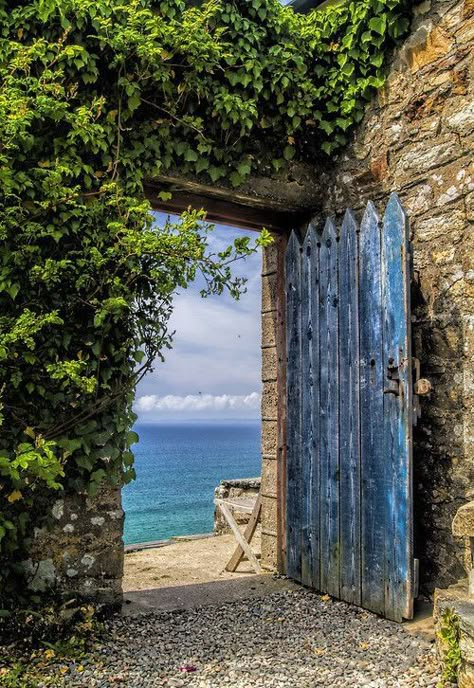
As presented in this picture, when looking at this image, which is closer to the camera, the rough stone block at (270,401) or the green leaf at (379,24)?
the green leaf at (379,24)

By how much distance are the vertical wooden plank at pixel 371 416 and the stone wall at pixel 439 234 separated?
0.88ft

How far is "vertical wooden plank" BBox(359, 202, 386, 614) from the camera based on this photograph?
338cm

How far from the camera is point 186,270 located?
130 inches

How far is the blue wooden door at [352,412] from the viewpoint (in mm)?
3287

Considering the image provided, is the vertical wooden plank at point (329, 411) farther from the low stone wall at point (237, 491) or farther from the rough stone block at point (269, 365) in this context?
the low stone wall at point (237, 491)

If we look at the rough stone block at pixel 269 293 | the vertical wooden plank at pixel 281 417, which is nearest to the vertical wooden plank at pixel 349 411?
the vertical wooden plank at pixel 281 417

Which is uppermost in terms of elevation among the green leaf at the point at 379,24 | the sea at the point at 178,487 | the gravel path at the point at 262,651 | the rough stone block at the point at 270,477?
the green leaf at the point at 379,24

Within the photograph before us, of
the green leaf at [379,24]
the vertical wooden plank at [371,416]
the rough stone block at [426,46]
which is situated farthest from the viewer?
the green leaf at [379,24]

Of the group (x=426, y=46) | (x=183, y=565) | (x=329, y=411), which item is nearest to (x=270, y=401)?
(x=329, y=411)

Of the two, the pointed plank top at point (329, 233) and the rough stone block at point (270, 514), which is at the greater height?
the pointed plank top at point (329, 233)

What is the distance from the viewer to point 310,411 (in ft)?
13.0

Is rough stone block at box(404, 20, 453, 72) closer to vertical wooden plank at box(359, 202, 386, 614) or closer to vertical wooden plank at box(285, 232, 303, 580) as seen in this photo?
vertical wooden plank at box(359, 202, 386, 614)

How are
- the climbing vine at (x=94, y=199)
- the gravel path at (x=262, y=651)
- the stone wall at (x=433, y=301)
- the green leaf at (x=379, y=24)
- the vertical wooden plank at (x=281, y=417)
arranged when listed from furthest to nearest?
the vertical wooden plank at (x=281, y=417), the green leaf at (x=379, y=24), the stone wall at (x=433, y=301), the climbing vine at (x=94, y=199), the gravel path at (x=262, y=651)

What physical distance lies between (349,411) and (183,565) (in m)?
2.86
